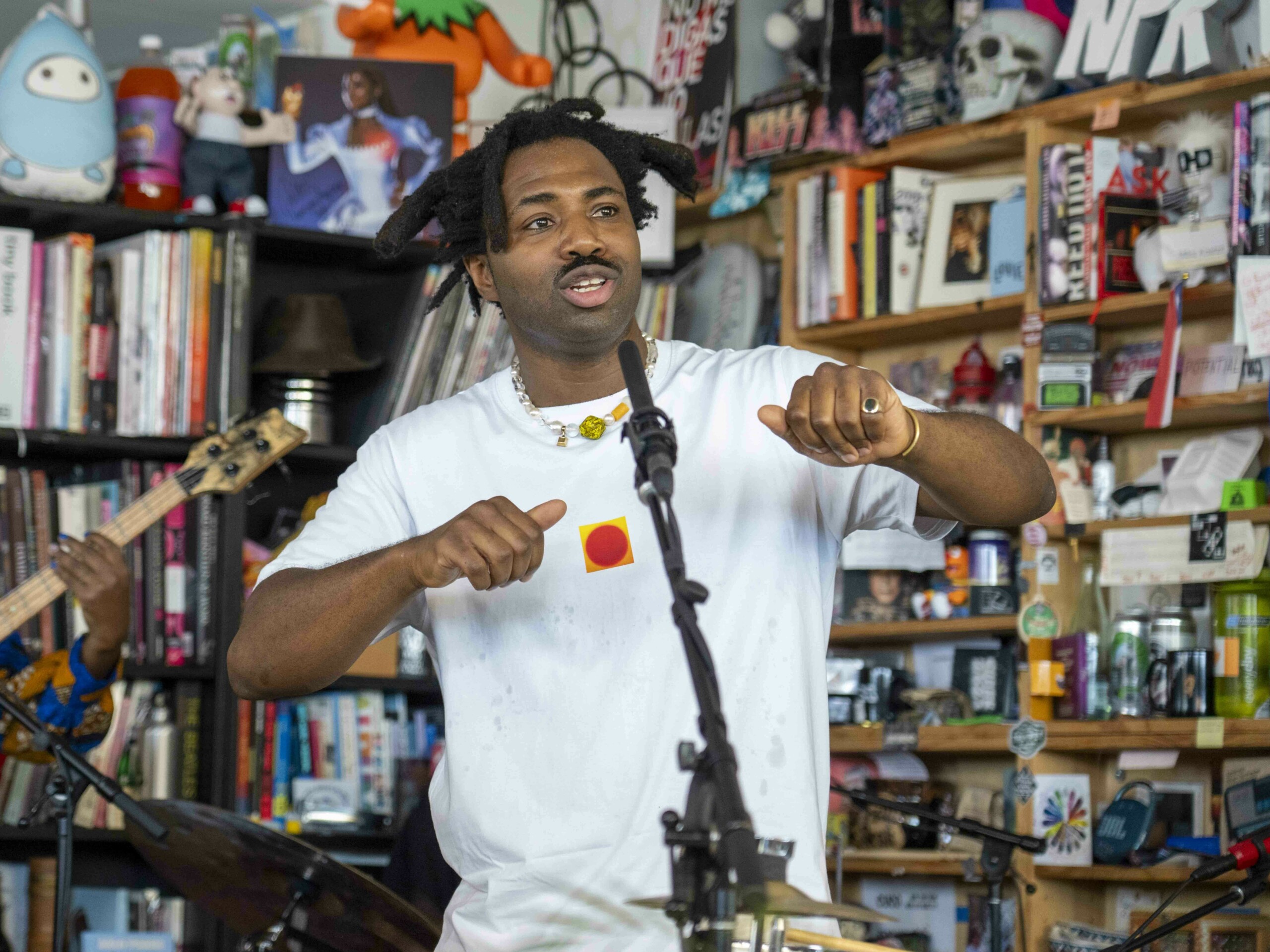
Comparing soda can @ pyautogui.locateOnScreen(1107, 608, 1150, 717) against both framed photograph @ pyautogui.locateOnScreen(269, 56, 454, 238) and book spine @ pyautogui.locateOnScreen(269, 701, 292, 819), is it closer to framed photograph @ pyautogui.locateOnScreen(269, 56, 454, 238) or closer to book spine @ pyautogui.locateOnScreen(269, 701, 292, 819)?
book spine @ pyautogui.locateOnScreen(269, 701, 292, 819)

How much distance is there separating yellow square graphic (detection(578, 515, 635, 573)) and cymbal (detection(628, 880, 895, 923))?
1.93 ft

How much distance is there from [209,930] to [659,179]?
1862mm

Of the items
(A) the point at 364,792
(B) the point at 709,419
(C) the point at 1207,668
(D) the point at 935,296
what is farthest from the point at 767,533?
(A) the point at 364,792

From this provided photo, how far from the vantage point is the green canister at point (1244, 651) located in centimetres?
251

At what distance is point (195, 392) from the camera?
10.2ft

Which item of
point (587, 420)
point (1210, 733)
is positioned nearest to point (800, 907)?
point (587, 420)

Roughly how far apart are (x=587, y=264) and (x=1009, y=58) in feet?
5.38

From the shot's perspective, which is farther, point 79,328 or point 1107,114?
point 79,328

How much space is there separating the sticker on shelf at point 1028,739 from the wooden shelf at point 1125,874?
21 cm

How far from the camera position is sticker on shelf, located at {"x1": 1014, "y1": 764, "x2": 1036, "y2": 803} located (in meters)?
2.78

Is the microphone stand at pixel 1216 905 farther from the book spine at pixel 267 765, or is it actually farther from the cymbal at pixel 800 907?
the book spine at pixel 267 765

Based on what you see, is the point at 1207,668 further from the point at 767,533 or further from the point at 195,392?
the point at 195,392

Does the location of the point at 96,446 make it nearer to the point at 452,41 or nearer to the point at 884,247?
the point at 452,41

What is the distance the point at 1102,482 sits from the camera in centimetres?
287
